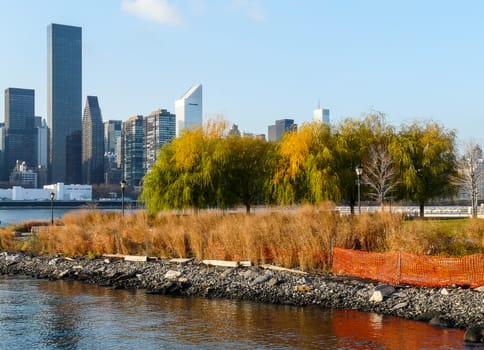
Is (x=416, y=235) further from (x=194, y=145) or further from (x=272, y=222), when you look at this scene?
(x=194, y=145)

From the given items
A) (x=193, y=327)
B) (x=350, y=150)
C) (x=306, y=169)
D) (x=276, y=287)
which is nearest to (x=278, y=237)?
(x=276, y=287)

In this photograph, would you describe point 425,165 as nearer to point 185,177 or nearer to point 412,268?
point 185,177

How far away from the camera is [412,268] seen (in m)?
22.8

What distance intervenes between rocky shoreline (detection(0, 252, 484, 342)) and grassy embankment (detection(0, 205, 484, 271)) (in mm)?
1346

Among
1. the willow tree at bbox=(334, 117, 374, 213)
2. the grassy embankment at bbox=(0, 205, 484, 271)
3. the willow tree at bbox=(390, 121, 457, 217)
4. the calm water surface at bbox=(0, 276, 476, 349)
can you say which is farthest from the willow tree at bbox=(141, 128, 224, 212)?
the calm water surface at bbox=(0, 276, 476, 349)

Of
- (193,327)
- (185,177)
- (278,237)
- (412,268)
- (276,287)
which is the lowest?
(193,327)

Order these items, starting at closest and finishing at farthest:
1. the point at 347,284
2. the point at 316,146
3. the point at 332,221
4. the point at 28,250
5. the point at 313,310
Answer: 1. the point at 313,310
2. the point at 347,284
3. the point at 332,221
4. the point at 28,250
5. the point at 316,146

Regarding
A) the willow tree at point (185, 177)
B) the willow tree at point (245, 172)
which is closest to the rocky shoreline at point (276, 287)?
the willow tree at point (185, 177)

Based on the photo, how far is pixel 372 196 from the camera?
167 ft

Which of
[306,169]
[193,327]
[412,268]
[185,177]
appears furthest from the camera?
[185,177]

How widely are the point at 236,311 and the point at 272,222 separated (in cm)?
868

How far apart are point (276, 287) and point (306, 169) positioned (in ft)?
80.0

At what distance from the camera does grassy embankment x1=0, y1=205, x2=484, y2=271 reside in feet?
84.4

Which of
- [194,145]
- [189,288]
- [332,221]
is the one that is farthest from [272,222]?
[194,145]
